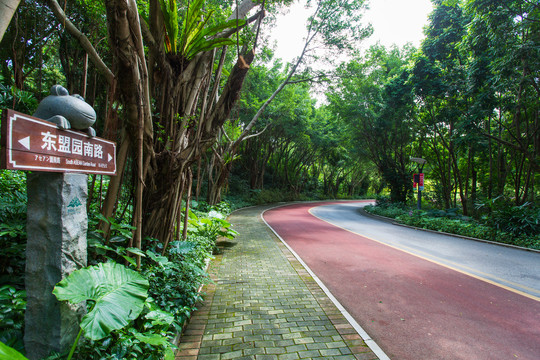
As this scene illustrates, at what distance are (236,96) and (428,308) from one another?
443 cm

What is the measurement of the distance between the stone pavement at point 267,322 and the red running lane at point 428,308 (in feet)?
Answer: 1.35

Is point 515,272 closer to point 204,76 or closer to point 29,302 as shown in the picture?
point 204,76

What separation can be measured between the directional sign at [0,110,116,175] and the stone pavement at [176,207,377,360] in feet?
6.83

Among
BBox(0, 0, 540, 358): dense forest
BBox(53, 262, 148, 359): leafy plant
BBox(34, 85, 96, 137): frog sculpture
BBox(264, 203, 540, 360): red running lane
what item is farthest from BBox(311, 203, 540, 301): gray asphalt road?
BBox(34, 85, 96, 137): frog sculpture

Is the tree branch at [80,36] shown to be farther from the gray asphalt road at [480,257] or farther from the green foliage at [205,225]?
the gray asphalt road at [480,257]

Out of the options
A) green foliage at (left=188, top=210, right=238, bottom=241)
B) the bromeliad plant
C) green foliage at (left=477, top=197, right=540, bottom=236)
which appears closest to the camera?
the bromeliad plant

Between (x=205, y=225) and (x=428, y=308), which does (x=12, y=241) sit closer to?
(x=205, y=225)

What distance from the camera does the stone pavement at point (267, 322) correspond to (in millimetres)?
2756

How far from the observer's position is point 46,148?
181cm

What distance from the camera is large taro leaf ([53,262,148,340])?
5.84ft

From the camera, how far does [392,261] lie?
6.28m

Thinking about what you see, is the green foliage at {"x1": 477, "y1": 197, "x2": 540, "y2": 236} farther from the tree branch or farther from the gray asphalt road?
the tree branch

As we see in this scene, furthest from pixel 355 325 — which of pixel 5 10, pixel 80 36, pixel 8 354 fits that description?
pixel 80 36

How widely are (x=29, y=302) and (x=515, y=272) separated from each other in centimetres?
814
